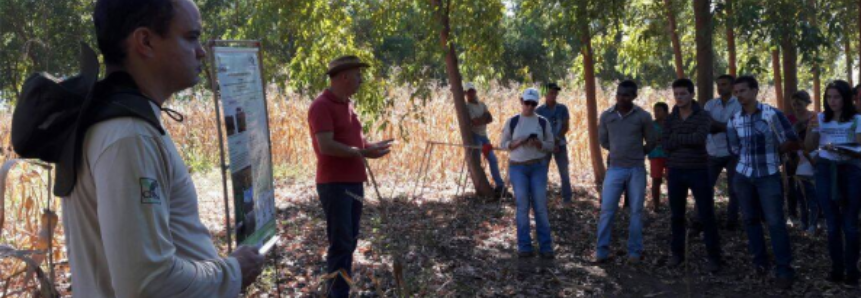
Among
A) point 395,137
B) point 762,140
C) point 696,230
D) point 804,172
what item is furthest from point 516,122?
point 395,137

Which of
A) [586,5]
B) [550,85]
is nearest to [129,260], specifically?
[586,5]

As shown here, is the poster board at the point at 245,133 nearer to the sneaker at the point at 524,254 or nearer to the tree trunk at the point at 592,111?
the sneaker at the point at 524,254

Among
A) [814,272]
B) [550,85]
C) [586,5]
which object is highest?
[586,5]

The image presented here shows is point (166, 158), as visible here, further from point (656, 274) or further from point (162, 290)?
point (656, 274)

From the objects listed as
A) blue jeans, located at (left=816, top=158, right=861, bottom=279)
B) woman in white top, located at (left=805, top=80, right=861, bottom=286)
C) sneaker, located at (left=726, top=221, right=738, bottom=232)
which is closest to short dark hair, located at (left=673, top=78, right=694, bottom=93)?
woman in white top, located at (left=805, top=80, right=861, bottom=286)

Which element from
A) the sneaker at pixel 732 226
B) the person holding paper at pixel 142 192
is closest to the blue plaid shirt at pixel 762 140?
the sneaker at pixel 732 226

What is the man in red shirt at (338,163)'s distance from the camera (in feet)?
18.3

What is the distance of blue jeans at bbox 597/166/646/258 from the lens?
8.02 metres

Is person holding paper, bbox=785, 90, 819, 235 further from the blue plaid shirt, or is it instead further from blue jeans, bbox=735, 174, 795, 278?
the blue plaid shirt

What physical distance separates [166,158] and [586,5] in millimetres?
7326

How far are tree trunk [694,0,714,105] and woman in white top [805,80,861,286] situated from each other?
2170mm

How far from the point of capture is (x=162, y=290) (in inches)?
68.1

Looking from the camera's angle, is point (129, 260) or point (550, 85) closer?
point (129, 260)

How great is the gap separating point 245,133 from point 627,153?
5334 millimetres
